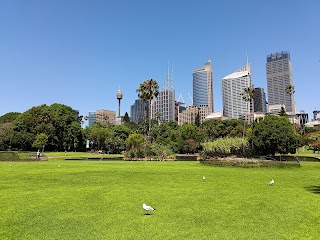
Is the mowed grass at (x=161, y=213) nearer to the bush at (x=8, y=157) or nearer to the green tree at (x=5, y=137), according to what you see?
the bush at (x=8, y=157)

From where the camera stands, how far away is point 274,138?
6444cm

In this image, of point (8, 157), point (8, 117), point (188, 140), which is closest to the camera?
point (8, 157)

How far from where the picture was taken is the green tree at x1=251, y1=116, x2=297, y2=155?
6462cm

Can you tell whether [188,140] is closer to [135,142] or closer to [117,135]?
[135,142]

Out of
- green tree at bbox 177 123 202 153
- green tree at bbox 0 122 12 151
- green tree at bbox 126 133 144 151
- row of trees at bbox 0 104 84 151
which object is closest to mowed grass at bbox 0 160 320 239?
green tree at bbox 126 133 144 151

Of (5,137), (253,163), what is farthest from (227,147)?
(5,137)

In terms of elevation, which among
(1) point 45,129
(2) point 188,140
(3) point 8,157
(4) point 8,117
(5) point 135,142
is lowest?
(3) point 8,157

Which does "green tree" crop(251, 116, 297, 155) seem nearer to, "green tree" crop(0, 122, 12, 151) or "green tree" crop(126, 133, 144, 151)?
"green tree" crop(126, 133, 144, 151)

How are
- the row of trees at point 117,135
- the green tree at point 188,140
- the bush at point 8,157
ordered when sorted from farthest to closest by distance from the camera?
the green tree at point 188,140 → the row of trees at point 117,135 → the bush at point 8,157

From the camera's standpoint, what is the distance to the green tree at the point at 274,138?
6462 centimetres

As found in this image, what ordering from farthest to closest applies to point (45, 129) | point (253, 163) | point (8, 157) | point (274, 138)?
point (45, 129), point (274, 138), point (8, 157), point (253, 163)

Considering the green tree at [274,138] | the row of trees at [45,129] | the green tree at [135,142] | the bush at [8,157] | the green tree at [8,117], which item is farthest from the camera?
the green tree at [8,117]

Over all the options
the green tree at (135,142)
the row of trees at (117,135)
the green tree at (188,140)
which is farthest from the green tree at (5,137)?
the green tree at (188,140)

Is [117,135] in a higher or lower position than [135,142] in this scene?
higher
